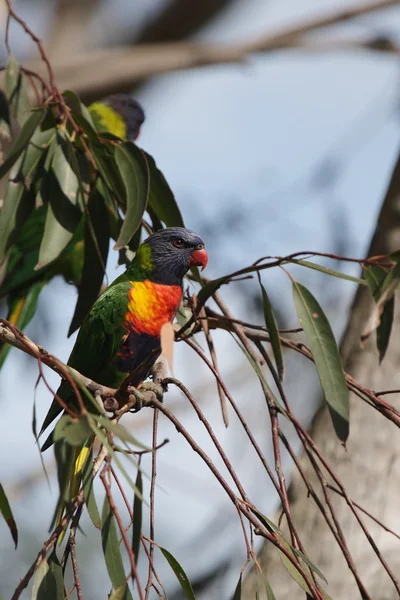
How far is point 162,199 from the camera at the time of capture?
5.29 ft

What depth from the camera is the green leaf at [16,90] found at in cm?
176

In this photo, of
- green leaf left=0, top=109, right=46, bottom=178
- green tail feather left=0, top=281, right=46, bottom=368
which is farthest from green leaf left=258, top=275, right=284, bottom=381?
green tail feather left=0, top=281, right=46, bottom=368

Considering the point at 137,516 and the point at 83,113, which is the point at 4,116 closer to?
the point at 83,113

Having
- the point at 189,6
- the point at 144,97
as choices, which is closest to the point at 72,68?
the point at 144,97

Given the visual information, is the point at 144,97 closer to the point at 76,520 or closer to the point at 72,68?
the point at 72,68

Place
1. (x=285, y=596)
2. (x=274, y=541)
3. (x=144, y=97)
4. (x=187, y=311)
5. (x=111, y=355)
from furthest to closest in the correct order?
1. (x=144, y=97)
2. (x=187, y=311)
3. (x=285, y=596)
4. (x=111, y=355)
5. (x=274, y=541)

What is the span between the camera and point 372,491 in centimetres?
184

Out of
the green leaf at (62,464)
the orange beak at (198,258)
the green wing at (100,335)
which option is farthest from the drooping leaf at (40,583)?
the orange beak at (198,258)

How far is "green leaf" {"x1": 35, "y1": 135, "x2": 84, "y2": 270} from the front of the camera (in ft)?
4.99

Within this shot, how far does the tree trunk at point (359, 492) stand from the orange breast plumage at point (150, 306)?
54 cm

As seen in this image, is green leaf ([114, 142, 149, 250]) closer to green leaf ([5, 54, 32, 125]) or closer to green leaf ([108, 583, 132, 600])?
green leaf ([5, 54, 32, 125])

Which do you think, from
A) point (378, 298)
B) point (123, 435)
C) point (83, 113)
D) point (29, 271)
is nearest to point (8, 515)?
point (123, 435)

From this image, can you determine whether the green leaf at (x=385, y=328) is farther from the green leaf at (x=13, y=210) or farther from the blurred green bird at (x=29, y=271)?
the blurred green bird at (x=29, y=271)

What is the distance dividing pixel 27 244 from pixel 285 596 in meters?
1.25
